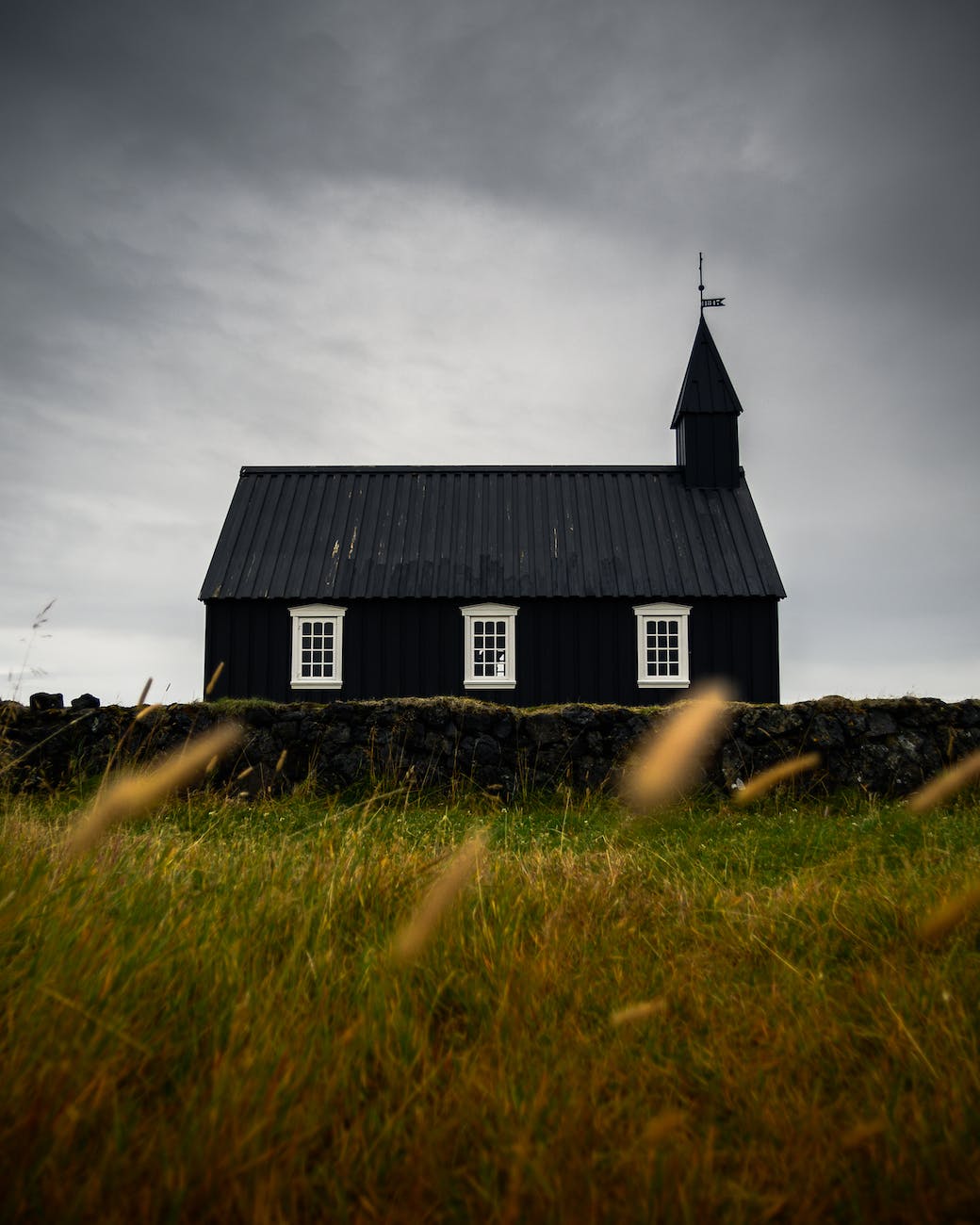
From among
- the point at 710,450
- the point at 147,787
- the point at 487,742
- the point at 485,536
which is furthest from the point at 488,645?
the point at 147,787

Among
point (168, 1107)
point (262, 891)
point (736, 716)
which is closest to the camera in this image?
point (168, 1107)

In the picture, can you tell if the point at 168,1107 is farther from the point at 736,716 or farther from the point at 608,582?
the point at 608,582

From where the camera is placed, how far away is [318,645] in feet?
65.5

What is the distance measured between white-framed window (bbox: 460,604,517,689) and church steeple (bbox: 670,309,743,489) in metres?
7.24

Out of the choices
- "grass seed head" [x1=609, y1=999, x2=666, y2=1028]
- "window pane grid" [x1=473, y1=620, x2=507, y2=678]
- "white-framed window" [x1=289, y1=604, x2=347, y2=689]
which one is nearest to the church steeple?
"window pane grid" [x1=473, y1=620, x2=507, y2=678]

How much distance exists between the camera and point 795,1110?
2.64m

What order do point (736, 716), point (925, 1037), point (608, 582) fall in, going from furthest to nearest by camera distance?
point (608, 582)
point (736, 716)
point (925, 1037)

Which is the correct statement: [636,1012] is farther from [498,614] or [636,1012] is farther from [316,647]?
[316,647]

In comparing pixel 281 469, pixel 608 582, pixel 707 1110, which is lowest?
pixel 707 1110

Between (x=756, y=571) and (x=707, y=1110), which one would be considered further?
(x=756, y=571)

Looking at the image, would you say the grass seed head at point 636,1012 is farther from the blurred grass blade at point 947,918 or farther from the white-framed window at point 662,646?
the white-framed window at point 662,646

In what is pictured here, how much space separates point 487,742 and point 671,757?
2.29 meters

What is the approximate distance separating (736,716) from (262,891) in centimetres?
718

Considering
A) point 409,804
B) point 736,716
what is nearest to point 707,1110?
point 409,804
